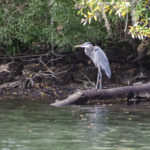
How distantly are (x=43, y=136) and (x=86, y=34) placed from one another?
30.7 feet

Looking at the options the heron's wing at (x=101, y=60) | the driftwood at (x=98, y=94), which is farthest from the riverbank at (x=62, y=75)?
the driftwood at (x=98, y=94)

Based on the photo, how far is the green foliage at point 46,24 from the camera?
1616 centimetres

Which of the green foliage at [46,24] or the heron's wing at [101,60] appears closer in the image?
the heron's wing at [101,60]

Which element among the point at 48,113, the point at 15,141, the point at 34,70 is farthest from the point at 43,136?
the point at 34,70

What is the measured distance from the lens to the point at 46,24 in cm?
1714

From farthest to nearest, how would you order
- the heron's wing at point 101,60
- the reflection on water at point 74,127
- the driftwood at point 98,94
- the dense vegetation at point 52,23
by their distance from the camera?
1. the dense vegetation at point 52,23
2. the heron's wing at point 101,60
3. the driftwood at point 98,94
4. the reflection on water at point 74,127

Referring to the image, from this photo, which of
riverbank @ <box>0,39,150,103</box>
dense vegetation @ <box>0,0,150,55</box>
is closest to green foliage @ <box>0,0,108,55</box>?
dense vegetation @ <box>0,0,150,55</box>

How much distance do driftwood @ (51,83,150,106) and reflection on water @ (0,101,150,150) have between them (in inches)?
13.8

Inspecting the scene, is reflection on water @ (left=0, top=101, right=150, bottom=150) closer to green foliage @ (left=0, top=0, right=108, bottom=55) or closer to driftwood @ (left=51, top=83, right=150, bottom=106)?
driftwood @ (left=51, top=83, right=150, bottom=106)

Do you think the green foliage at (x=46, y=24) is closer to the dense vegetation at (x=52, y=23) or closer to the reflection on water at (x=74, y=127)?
the dense vegetation at (x=52, y=23)


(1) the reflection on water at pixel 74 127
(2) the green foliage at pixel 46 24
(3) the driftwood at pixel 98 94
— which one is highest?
(2) the green foliage at pixel 46 24

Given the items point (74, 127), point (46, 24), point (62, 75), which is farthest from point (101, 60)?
point (74, 127)

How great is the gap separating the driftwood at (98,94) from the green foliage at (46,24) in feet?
12.4

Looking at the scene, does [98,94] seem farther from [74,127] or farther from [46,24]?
[46,24]
